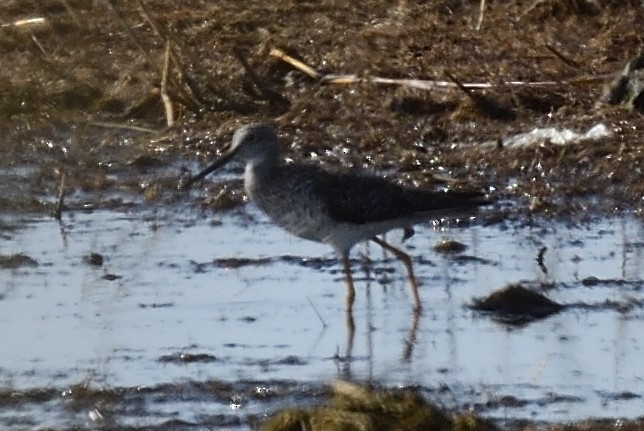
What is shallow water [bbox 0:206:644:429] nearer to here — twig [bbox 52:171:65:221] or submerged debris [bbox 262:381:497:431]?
twig [bbox 52:171:65:221]

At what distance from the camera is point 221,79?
1309cm

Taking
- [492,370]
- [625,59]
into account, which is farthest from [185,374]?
[625,59]

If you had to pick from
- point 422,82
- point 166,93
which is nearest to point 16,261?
point 166,93

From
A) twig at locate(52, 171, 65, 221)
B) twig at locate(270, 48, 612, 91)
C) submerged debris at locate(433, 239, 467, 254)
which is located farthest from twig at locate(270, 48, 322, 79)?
submerged debris at locate(433, 239, 467, 254)

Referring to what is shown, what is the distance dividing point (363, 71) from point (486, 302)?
4.36m

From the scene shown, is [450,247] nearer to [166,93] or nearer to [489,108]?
[489,108]

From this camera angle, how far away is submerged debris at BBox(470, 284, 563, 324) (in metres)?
8.68

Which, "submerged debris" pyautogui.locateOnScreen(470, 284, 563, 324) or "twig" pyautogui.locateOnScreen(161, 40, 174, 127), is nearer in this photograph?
"submerged debris" pyautogui.locateOnScreen(470, 284, 563, 324)

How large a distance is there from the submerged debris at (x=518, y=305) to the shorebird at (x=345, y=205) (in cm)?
55

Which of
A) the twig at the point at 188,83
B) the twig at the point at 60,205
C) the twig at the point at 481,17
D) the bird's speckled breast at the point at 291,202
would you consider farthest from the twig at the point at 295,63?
the bird's speckled breast at the point at 291,202

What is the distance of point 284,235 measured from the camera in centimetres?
1038

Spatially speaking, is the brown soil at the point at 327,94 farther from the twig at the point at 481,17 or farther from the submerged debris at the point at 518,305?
the submerged debris at the point at 518,305

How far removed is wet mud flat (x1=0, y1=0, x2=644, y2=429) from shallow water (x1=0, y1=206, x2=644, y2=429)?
0.02 metres

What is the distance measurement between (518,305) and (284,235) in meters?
2.05
